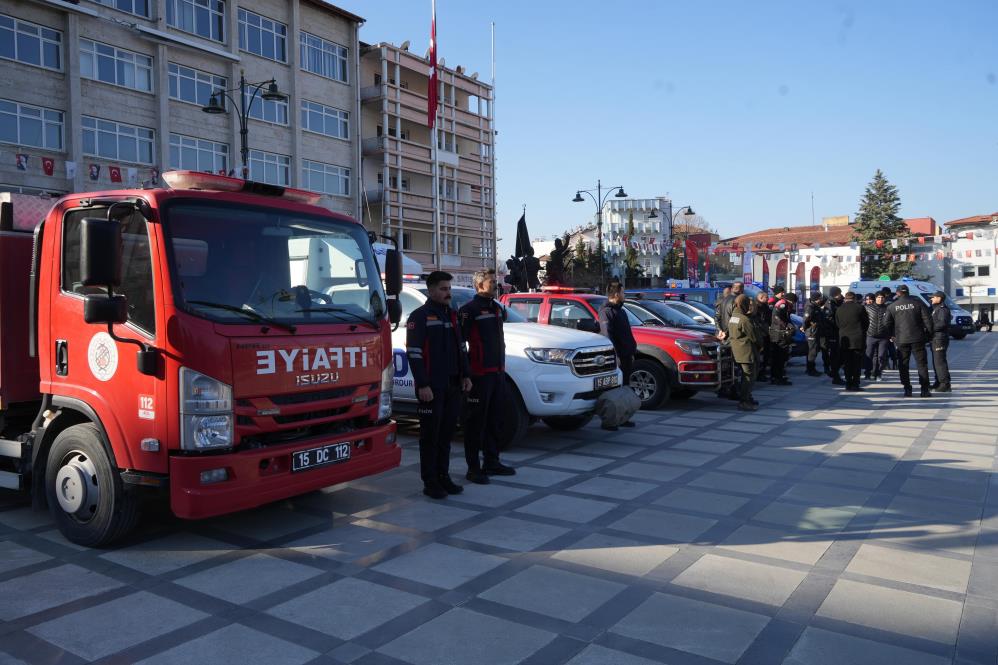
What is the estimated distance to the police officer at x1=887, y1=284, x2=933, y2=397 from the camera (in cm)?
1370

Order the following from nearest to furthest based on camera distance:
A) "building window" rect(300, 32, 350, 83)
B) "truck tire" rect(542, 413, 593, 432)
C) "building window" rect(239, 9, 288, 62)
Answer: "truck tire" rect(542, 413, 593, 432)
"building window" rect(239, 9, 288, 62)
"building window" rect(300, 32, 350, 83)

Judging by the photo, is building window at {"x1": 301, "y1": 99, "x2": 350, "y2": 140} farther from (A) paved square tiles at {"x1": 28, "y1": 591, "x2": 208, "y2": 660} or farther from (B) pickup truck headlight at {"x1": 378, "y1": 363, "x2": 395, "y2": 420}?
(A) paved square tiles at {"x1": 28, "y1": 591, "x2": 208, "y2": 660}

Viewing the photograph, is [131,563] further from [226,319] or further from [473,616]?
[473,616]

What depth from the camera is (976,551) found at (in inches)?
210

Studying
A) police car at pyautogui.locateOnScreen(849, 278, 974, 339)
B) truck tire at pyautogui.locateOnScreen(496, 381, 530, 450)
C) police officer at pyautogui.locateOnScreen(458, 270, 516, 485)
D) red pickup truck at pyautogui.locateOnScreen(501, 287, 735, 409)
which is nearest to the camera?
police officer at pyautogui.locateOnScreen(458, 270, 516, 485)

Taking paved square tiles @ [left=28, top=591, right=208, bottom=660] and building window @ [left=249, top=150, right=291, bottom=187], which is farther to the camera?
building window @ [left=249, top=150, right=291, bottom=187]

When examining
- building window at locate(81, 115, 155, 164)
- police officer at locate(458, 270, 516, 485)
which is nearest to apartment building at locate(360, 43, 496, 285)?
building window at locate(81, 115, 155, 164)

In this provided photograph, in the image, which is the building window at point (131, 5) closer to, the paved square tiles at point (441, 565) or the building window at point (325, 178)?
the building window at point (325, 178)

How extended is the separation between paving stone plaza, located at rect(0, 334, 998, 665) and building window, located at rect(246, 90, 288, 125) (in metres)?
32.5

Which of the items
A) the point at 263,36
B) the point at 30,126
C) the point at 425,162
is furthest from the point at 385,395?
the point at 425,162

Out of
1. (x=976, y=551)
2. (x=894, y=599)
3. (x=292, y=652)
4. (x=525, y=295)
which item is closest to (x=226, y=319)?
(x=292, y=652)

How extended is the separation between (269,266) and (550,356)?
399 centimetres

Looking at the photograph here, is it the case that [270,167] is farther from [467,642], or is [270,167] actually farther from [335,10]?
[467,642]

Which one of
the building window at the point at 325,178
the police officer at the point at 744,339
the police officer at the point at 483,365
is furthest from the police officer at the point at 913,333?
the building window at the point at 325,178
